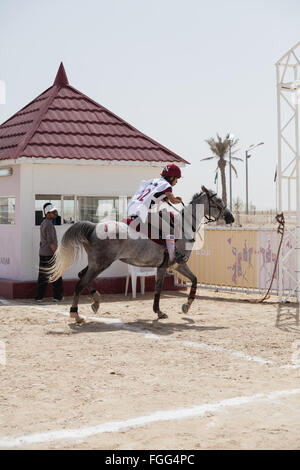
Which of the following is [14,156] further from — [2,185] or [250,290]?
[250,290]

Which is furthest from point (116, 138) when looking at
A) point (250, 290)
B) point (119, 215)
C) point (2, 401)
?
point (2, 401)

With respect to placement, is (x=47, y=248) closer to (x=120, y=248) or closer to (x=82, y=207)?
(x=82, y=207)

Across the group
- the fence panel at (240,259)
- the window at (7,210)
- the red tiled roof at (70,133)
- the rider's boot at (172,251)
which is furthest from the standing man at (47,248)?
the fence panel at (240,259)

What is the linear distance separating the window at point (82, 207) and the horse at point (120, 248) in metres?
3.45

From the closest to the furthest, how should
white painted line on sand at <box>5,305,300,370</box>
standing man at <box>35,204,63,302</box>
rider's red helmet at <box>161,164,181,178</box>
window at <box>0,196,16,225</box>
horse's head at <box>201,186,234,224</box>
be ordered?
white painted line on sand at <box>5,305,300,370</box>
rider's red helmet at <box>161,164,181,178</box>
horse's head at <box>201,186,234,224</box>
standing man at <box>35,204,63,302</box>
window at <box>0,196,16,225</box>

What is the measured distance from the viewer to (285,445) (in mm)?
4641

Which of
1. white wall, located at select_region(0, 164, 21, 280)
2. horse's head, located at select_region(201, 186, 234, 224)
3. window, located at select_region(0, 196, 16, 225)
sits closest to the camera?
horse's head, located at select_region(201, 186, 234, 224)

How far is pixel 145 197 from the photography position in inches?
408

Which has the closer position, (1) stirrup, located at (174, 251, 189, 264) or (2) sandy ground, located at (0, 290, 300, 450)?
(2) sandy ground, located at (0, 290, 300, 450)

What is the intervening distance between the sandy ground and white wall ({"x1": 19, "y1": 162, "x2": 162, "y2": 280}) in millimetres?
2466

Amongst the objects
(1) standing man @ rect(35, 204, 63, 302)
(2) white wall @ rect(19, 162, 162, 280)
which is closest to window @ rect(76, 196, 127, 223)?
(2) white wall @ rect(19, 162, 162, 280)

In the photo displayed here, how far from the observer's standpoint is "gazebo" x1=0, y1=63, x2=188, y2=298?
1372 cm

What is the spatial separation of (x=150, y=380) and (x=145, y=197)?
429cm

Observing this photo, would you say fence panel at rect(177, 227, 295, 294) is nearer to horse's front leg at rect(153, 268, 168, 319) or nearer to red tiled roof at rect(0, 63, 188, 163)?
red tiled roof at rect(0, 63, 188, 163)
